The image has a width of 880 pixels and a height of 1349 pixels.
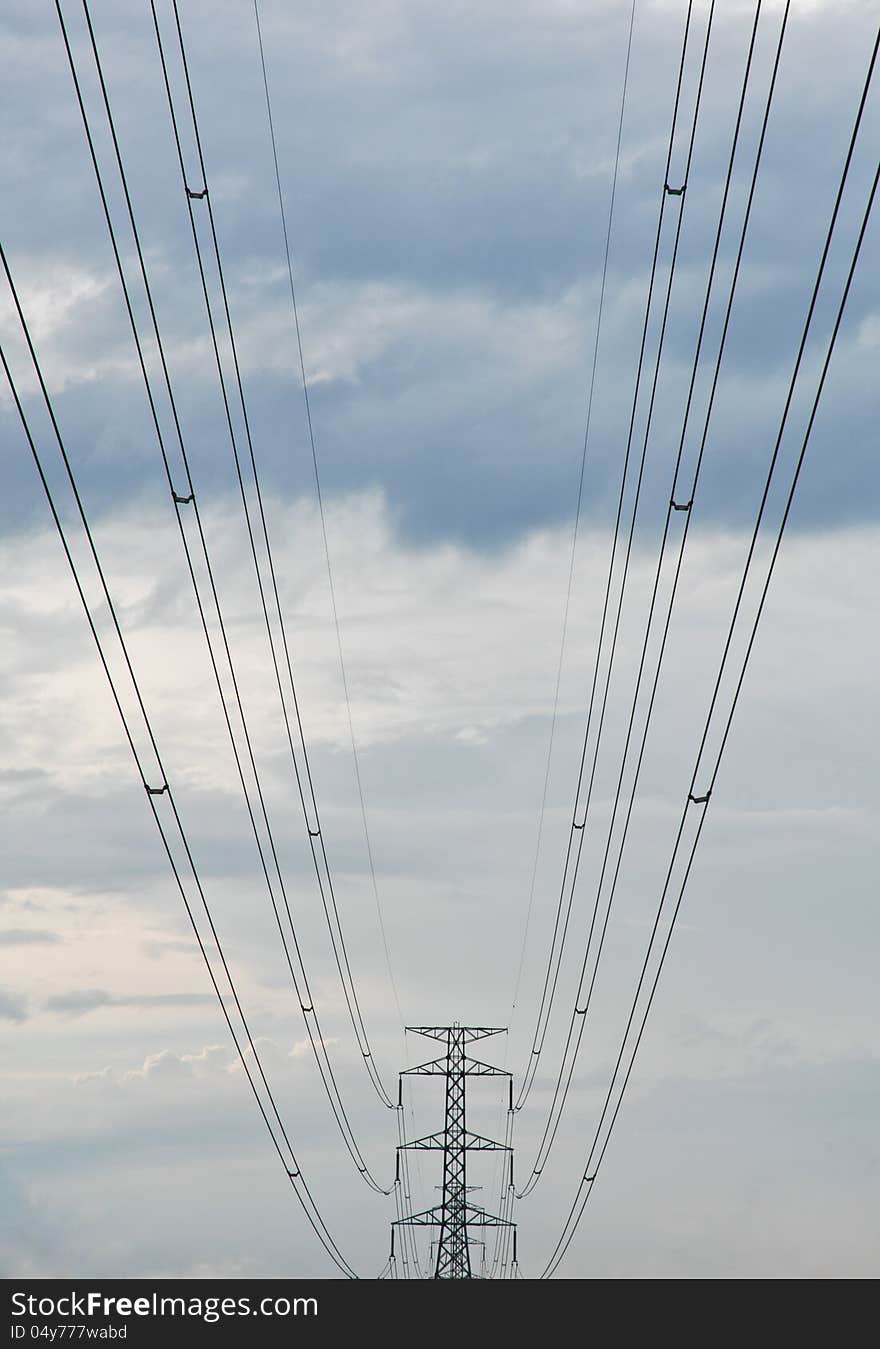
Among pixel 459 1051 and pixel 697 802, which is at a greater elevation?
pixel 459 1051

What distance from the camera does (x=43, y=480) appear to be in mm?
18375
